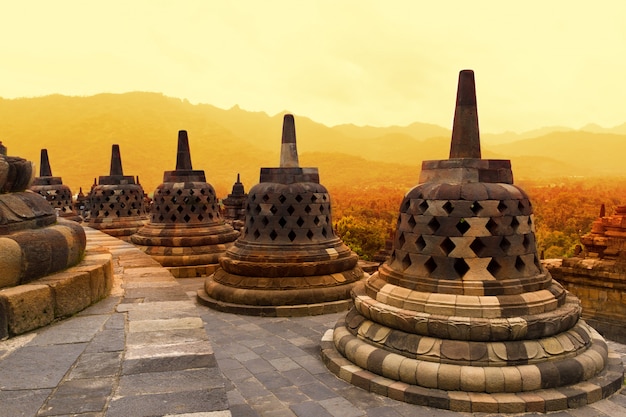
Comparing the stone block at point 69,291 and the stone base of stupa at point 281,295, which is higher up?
the stone block at point 69,291

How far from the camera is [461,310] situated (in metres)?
5.17

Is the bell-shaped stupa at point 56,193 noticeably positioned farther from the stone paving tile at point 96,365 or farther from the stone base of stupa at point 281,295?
the stone paving tile at point 96,365

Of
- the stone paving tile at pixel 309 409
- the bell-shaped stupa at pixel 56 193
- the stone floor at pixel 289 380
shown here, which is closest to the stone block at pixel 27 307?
the stone floor at pixel 289 380

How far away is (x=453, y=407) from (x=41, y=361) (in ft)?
11.5

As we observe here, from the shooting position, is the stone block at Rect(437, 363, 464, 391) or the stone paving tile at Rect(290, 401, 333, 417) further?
the stone block at Rect(437, 363, 464, 391)

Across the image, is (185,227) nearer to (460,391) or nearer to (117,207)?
(117,207)

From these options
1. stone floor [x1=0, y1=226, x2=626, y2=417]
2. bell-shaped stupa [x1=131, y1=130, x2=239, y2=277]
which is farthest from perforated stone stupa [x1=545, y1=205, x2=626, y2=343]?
bell-shaped stupa [x1=131, y1=130, x2=239, y2=277]

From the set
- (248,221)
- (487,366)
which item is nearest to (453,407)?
(487,366)

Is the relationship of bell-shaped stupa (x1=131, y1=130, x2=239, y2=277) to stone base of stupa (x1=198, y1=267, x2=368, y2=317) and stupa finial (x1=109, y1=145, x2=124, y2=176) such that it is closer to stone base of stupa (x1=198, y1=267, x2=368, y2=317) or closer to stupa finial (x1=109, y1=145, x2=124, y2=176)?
stone base of stupa (x1=198, y1=267, x2=368, y2=317)

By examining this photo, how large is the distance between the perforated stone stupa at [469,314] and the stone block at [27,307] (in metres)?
3.10

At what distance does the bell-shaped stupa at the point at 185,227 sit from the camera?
11.6m

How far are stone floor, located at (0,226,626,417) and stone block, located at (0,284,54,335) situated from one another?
0.26 ft

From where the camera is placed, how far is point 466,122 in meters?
5.90

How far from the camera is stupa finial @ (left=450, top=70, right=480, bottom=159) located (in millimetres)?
5867
